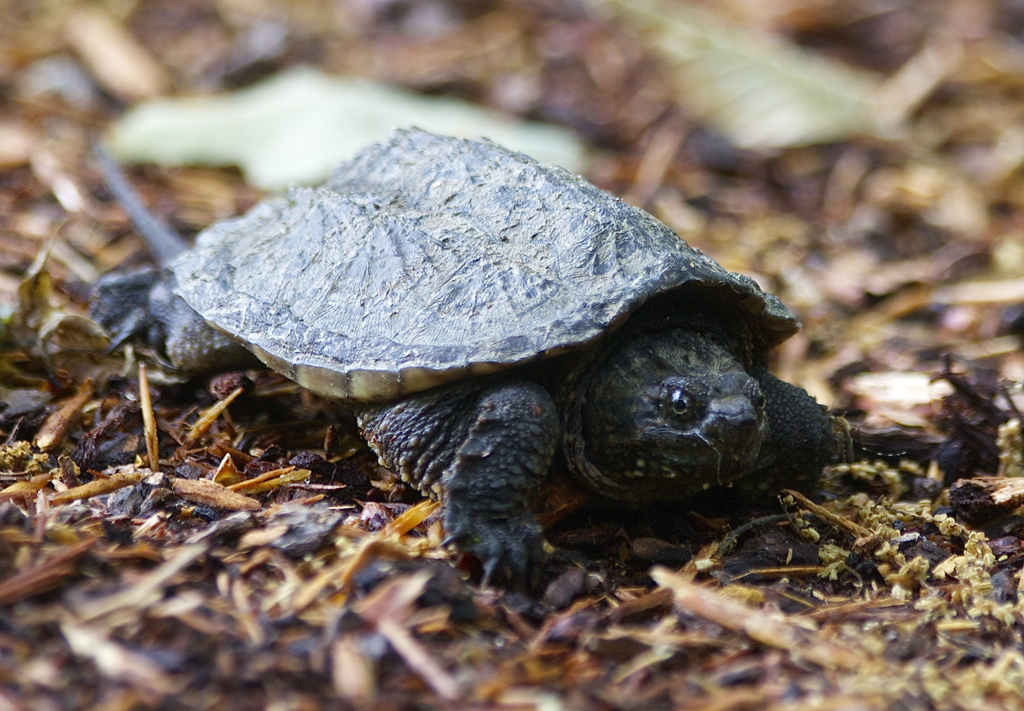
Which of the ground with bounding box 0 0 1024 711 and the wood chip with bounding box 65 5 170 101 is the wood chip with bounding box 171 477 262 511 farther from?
the wood chip with bounding box 65 5 170 101

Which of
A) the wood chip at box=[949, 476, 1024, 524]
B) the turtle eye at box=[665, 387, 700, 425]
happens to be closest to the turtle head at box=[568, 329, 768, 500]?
the turtle eye at box=[665, 387, 700, 425]

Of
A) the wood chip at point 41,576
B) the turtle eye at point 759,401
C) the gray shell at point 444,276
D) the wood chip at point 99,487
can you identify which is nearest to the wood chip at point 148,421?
the wood chip at point 99,487

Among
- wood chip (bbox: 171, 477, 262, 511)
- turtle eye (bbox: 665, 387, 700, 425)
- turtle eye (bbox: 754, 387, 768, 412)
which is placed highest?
turtle eye (bbox: 754, 387, 768, 412)

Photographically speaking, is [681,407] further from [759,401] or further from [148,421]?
[148,421]

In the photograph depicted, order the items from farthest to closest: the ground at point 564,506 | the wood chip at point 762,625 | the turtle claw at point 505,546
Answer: the turtle claw at point 505,546 < the wood chip at point 762,625 < the ground at point 564,506

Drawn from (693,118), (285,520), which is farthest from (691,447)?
(693,118)

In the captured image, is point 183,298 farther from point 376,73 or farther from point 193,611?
point 376,73

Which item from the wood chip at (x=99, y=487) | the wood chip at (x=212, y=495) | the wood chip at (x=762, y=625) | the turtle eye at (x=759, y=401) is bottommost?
the wood chip at (x=99, y=487)

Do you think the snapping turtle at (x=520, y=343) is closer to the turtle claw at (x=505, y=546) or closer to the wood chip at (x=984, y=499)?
the turtle claw at (x=505, y=546)

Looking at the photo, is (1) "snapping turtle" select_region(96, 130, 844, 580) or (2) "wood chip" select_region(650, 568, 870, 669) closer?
(2) "wood chip" select_region(650, 568, 870, 669)
